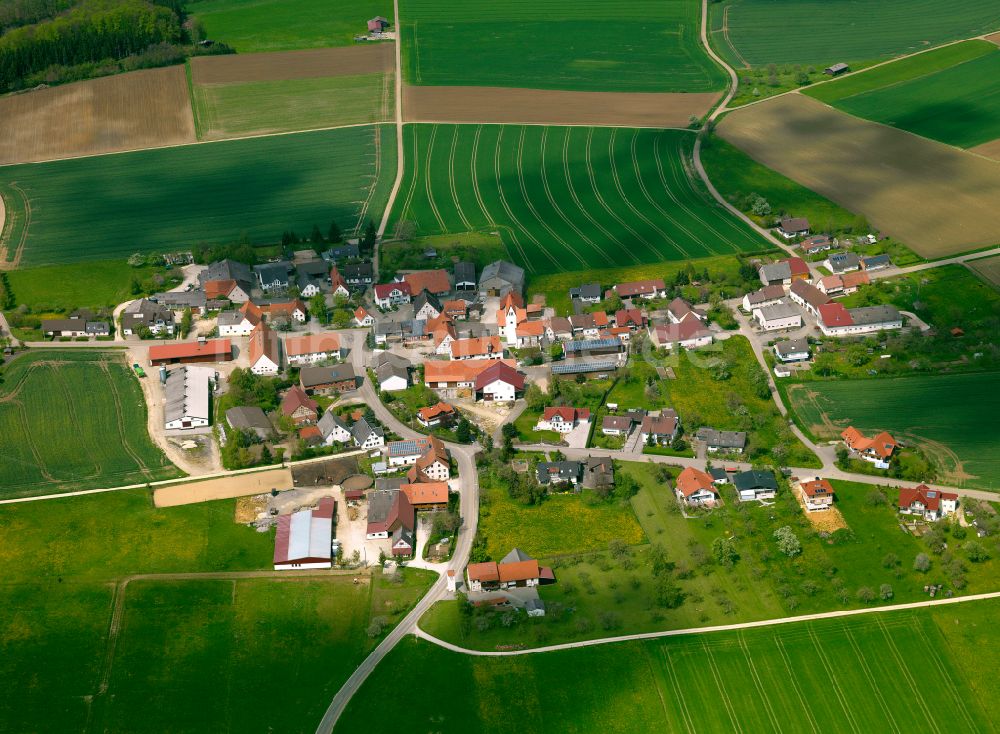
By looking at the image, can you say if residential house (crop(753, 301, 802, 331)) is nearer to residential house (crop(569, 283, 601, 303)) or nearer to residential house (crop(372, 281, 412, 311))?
residential house (crop(569, 283, 601, 303))

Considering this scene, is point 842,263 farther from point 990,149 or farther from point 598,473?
point 598,473

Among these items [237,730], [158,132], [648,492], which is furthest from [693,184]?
[237,730]

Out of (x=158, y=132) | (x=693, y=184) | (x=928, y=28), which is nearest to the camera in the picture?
(x=693, y=184)

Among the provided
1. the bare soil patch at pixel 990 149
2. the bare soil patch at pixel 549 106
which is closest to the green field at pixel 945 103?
the bare soil patch at pixel 990 149

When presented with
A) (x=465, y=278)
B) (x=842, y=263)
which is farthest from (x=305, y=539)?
(x=842, y=263)

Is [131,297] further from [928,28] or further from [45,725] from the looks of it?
[928,28]
